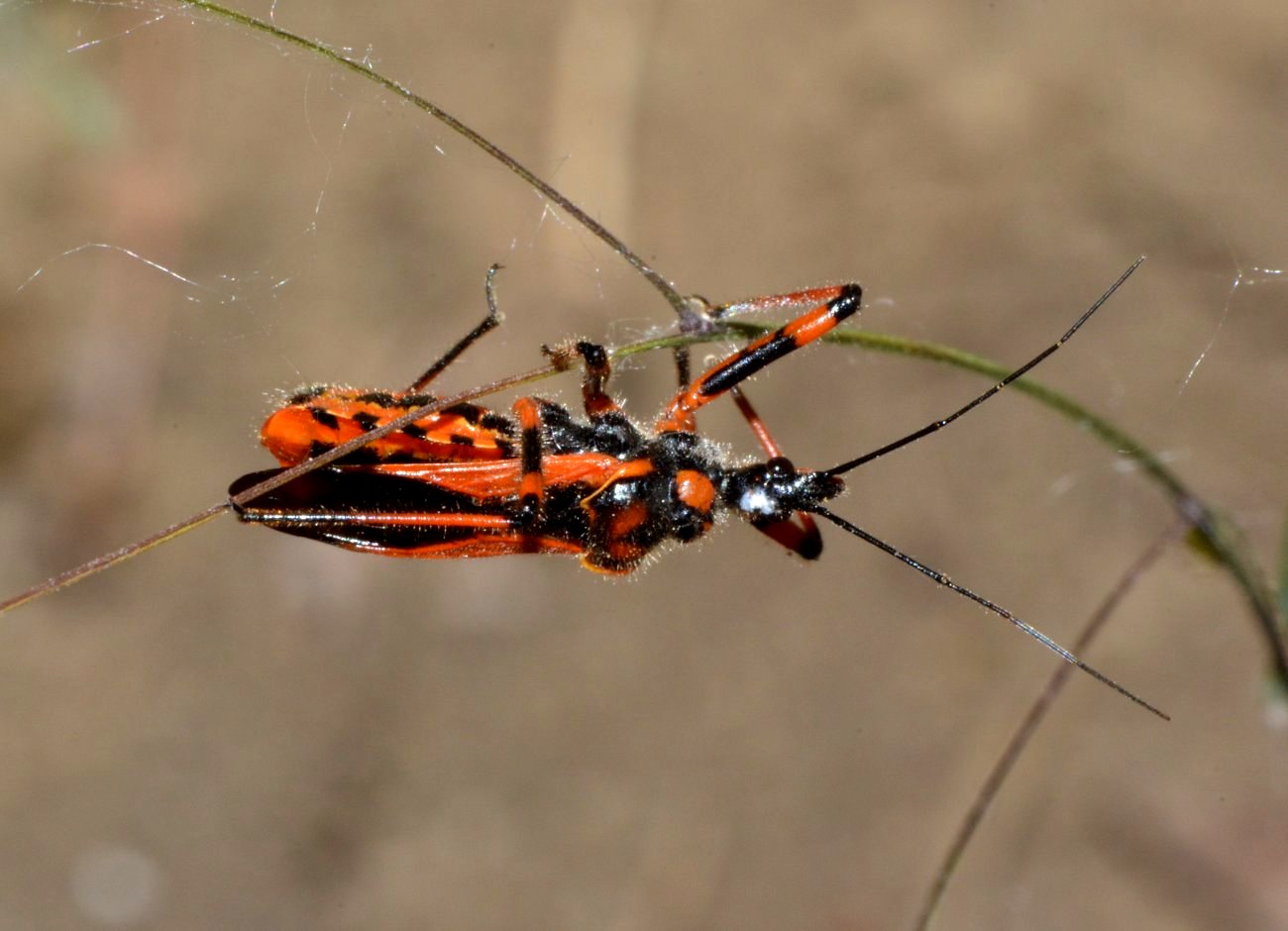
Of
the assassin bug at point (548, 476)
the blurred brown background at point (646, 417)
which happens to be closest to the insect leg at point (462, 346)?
the assassin bug at point (548, 476)

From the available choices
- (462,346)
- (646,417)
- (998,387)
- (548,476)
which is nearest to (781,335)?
(998,387)

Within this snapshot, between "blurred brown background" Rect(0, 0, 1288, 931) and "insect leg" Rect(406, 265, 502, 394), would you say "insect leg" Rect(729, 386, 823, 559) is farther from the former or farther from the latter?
"blurred brown background" Rect(0, 0, 1288, 931)

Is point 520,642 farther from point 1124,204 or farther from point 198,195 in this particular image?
point 1124,204

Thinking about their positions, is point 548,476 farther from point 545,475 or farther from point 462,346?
Result: point 462,346

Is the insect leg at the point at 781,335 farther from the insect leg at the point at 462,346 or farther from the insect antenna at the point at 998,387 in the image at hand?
the insect leg at the point at 462,346

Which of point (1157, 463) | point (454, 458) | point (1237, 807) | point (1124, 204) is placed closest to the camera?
point (454, 458)

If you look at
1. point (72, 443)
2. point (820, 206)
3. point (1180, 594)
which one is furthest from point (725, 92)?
point (72, 443)

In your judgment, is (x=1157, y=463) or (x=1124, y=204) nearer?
(x=1157, y=463)

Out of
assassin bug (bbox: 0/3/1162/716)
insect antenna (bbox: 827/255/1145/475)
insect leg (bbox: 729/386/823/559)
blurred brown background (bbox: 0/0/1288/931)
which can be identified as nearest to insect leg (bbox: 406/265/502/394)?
assassin bug (bbox: 0/3/1162/716)
